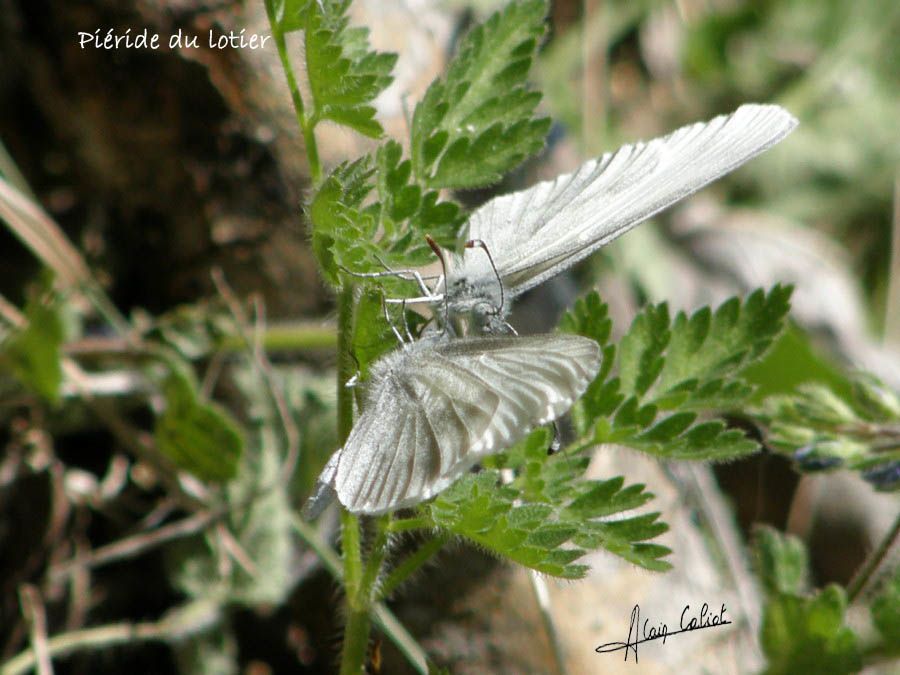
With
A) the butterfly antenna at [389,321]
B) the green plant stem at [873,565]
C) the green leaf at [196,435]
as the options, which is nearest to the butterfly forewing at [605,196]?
the butterfly antenna at [389,321]

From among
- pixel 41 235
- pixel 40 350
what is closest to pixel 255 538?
pixel 40 350

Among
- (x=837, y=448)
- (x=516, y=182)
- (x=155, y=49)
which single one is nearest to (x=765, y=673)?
(x=837, y=448)

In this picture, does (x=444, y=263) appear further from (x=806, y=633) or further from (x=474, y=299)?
(x=806, y=633)

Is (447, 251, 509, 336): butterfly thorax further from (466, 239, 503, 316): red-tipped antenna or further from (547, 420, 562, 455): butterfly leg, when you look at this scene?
(547, 420, 562, 455): butterfly leg

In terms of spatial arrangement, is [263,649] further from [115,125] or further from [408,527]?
[115,125]

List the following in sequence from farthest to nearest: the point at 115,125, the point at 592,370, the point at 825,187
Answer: the point at 825,187, the point at 115,125, the point at 592,370
